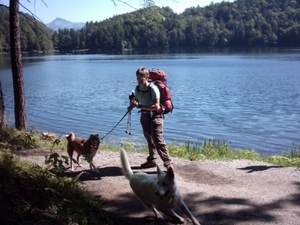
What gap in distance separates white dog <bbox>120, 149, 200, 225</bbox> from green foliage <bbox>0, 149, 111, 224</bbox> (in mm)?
568

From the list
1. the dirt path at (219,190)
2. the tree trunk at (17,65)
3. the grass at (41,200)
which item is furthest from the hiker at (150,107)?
the tree trunk at (17,65)

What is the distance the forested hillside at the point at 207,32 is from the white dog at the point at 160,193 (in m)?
104

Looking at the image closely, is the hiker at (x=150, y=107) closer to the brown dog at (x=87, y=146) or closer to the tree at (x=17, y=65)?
the brown dog at (x=87, y=146)

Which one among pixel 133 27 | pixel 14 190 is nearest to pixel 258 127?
pixel 14 190

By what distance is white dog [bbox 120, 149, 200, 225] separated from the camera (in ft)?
13.7

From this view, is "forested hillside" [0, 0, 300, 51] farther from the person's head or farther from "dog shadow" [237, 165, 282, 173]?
the person's head

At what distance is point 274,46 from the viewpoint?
110 m

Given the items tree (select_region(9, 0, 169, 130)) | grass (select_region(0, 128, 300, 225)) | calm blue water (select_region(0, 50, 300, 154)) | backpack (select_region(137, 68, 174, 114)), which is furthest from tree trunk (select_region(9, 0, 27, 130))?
grass (select_region(0, 128, 300, 225))

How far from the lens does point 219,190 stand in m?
5.79

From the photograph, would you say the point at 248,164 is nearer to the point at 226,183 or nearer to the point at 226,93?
the point at 226,183

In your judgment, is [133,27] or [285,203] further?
[133,27]

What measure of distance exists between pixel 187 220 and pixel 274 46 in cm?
11361

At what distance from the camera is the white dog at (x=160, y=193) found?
4180 millimetres

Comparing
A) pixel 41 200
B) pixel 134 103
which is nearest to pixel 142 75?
pixel 134 103
